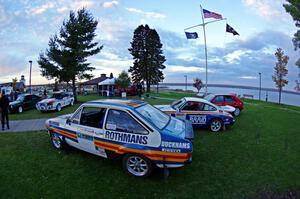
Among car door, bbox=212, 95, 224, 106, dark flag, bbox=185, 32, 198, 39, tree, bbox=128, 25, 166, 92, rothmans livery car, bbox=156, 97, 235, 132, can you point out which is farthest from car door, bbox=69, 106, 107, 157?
tree, bbox=128, 25, 166, 92

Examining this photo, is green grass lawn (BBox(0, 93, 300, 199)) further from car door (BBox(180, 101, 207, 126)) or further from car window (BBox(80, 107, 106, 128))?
car door (BBox(180, 101, 207, 126))

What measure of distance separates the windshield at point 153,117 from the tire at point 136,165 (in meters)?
0.91

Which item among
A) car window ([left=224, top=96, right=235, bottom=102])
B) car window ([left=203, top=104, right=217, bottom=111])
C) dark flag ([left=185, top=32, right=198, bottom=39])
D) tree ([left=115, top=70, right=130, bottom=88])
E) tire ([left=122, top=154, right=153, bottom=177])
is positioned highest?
dark flag ([left=185, top=32, right=198, bottom=39])

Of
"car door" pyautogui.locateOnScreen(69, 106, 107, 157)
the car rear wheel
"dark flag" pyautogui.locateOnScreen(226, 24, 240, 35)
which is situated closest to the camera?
"car door" pyautogui.locateOnScreen(69, 106, 107, 157)

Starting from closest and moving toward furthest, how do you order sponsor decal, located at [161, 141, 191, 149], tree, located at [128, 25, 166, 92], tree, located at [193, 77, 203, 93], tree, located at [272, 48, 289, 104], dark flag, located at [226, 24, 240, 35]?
sponsor decal, located at [161, 141, 191, 149] → dark flag, located at [226, 24, 240, 35] → tree, located at [272, 48, 289, 104] → tree, located at [128, 25, 166, 92] → tree, located at [193, 77, 203, 93]

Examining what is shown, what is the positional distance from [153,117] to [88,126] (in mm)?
1777

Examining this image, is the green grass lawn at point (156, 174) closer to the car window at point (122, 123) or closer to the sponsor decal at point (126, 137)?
the sponsor decal at point (126, 137)

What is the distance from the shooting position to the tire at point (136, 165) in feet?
16.9

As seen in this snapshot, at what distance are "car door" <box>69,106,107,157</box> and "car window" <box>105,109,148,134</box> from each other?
24 centimetres

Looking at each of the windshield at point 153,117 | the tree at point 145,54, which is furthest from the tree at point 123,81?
the windshield at point 153,117

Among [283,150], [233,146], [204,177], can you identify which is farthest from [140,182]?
[283,150]

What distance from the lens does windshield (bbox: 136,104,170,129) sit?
17.8 ft

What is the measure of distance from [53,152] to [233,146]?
6.17 m

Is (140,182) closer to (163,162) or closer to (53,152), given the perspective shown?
(163,162)
